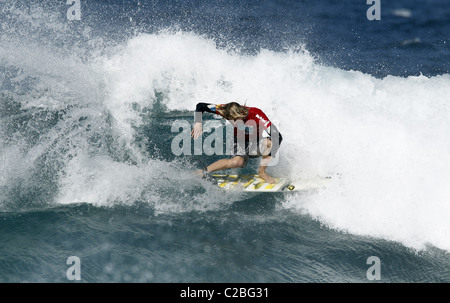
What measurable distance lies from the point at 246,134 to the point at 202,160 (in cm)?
142

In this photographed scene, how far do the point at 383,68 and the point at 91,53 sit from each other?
855cm

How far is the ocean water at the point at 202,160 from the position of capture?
5.54 meters

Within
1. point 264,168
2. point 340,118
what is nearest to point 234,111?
point 264,168

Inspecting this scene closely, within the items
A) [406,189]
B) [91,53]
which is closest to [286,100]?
[406,189]

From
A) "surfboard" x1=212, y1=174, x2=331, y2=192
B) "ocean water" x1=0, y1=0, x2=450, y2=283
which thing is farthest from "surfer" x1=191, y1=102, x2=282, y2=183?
"ocean water" x1=0, y1=0, x2=450, y2=283

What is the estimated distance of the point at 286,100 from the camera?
10.5m

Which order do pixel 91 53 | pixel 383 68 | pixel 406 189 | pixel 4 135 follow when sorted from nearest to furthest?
pixel 406 189
pixel 4 135
pixel 91 53
pixel 383 68

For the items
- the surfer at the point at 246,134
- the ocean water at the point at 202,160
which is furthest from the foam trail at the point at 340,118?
the surfer at the point at 246,134

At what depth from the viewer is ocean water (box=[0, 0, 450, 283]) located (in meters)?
5.54

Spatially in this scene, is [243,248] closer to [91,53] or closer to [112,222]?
[112,222]

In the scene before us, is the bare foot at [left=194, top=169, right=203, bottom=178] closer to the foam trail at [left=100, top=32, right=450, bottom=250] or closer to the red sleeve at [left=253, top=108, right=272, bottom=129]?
the red sleeve at [left=253, top=108, right=272, bottom=129]

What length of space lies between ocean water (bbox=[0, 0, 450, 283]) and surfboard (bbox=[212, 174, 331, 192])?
150mm

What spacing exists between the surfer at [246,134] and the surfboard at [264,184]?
155 millimetres

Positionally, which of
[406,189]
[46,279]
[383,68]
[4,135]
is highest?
[383,68]
